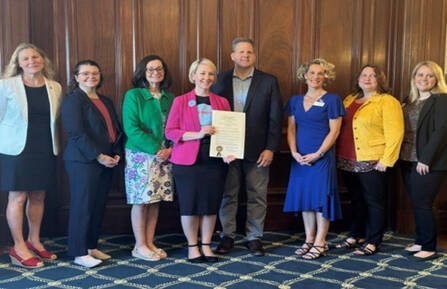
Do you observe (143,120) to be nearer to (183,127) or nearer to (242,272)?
(183,127)

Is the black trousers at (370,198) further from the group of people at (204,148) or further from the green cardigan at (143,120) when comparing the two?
the green cardigan at (143,120)

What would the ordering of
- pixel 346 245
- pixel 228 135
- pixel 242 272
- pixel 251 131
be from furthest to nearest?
pixel 346 245 < pixel 251 131 < pixel 228 135 < pixel 242 272

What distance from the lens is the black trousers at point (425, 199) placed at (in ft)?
11.4

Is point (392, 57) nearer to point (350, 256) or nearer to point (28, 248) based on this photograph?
point (350, 256)

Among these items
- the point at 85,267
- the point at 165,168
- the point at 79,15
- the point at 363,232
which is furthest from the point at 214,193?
the point at 79,15

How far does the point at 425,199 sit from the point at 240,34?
1.94m

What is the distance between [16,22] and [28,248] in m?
1.69

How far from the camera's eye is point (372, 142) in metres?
3.54

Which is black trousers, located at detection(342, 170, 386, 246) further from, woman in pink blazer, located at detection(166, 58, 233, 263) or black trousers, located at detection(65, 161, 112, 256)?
black trousers, located at detection(65, 161, 112, 256)

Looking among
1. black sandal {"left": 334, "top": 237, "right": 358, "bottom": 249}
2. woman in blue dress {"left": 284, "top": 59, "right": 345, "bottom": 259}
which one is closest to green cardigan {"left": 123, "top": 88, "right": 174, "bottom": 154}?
woman in blue dress {"left": 284, "top": 59, "right": 345, "bottom": 259}

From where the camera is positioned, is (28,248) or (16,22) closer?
(28,248)

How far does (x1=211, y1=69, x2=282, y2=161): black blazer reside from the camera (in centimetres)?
353

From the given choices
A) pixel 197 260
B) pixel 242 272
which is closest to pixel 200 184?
pixel 197 260

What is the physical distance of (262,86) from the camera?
355 cm
